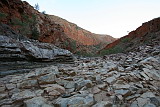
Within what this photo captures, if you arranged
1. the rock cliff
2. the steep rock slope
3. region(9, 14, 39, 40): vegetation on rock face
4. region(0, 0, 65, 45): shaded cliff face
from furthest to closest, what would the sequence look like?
the steep rock slope → region(0, 0, 65, 45): shaded cliff face → region(9, 14, 39, 40): vegetation on rock face → the rock cliff

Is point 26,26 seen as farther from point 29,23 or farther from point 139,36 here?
point 139,36

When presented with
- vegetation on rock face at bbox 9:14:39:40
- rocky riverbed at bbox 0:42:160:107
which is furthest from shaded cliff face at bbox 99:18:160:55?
rocky riverbed at bbox 0:42:160:107

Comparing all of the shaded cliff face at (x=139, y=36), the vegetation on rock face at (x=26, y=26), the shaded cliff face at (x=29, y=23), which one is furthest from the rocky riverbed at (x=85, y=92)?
the shaded cliff face at (x=139, y=36)

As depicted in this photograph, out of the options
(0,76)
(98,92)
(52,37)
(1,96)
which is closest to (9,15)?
(52,37)

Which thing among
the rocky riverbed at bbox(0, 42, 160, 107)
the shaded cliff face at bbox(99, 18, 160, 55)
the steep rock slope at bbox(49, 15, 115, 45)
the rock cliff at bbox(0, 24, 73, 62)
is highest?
the steep rock slope at bbox(49, 15, 115, 45)

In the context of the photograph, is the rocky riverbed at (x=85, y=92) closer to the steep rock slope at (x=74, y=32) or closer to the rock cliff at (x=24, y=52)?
the rock cliff at (x=24, y=52)

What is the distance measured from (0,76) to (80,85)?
256 centimetres

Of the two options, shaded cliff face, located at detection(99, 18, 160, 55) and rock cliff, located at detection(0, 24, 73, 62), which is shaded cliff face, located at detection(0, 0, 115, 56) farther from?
rock cliff, located at detection(0, 24, 73, 62)

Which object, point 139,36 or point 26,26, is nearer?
point 26,26

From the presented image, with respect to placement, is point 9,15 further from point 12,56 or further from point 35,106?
point 35,106

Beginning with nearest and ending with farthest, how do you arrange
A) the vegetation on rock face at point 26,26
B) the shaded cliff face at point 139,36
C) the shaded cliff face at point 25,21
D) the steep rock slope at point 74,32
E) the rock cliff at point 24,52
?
1. the rock cliff at point 24,52
2. the vegetation on rock face at point 26,26
3. the shaded cliff face at point 25,21
4. the shaded cliff face at point 139,36
5. the steep rock slope at point 74,32

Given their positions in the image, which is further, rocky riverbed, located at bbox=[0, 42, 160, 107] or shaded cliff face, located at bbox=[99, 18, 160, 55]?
shaded cliff face, located at bbox=[99, 18, 160, 55]

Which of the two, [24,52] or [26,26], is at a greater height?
[26,26]

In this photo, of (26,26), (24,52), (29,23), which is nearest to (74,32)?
(29,23)
